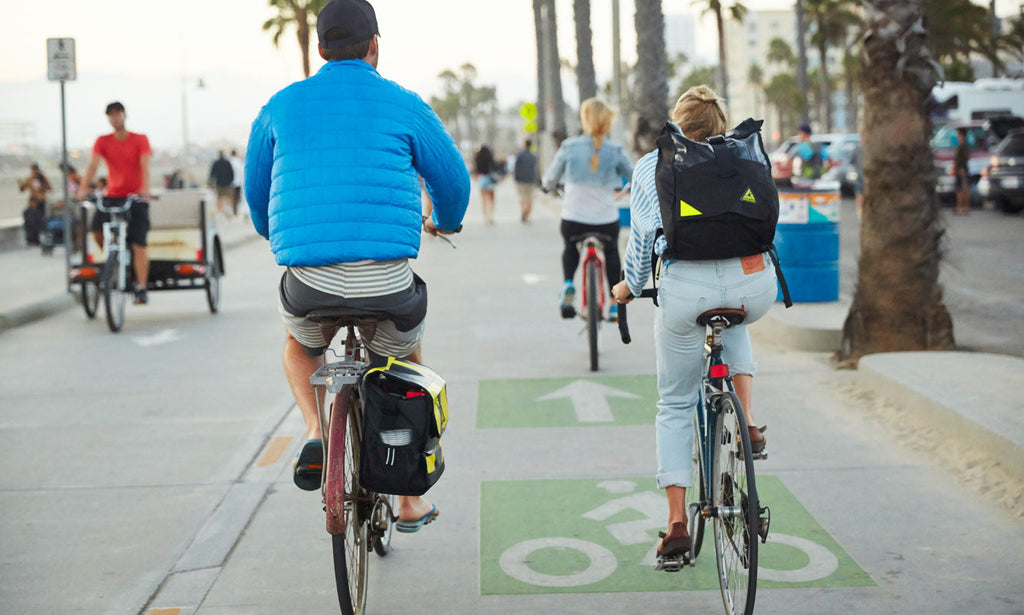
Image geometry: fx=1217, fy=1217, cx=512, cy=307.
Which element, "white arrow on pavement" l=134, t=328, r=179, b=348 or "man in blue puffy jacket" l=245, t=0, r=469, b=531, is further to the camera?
"white arrow on pavement" l=134, t=328, r=179, b=348

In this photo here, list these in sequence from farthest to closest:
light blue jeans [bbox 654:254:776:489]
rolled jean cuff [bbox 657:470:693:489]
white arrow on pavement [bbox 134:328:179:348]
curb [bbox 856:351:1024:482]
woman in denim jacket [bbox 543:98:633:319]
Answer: white arrow on pavement [bbox 134:328:179:348], woman in denim jacket [bbox 543:98:633:319], curb [bbox 856:351:1024:482], rolled jean cuff [bbox 657:470:693:489], light blue jeans [bbox 654:254:776:489]

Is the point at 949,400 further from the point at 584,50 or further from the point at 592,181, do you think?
the point at 584,50

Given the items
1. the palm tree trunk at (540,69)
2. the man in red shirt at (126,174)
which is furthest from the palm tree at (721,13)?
→ the man in red shirt at (126,174)

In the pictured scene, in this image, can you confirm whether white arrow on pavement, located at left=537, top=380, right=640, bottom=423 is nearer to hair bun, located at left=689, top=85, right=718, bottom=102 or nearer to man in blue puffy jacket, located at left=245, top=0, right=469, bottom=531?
hair bun, located at left=689, top=85, right=718, bottom=102

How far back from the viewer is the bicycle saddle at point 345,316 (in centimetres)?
392

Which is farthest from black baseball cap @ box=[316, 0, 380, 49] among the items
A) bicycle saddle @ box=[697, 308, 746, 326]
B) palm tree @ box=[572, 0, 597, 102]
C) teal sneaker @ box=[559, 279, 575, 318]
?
palm tree @ box=[572, 0, 597, 102]

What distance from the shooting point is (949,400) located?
6664 millimetres

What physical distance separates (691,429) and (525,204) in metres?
24.8

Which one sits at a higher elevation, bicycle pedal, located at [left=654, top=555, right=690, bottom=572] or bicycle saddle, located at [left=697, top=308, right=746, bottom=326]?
bicycle saddle, located at [left=697, top=308, right=746, bottom=326]

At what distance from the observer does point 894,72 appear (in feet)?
27.6

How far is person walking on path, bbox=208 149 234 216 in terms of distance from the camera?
3093 cm

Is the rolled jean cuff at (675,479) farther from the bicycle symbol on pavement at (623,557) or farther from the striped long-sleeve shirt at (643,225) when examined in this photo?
the striped long-sleeve shirt at (643,225)

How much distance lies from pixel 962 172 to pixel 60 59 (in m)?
18.9

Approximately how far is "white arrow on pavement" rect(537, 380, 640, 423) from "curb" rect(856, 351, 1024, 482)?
1.56 m
